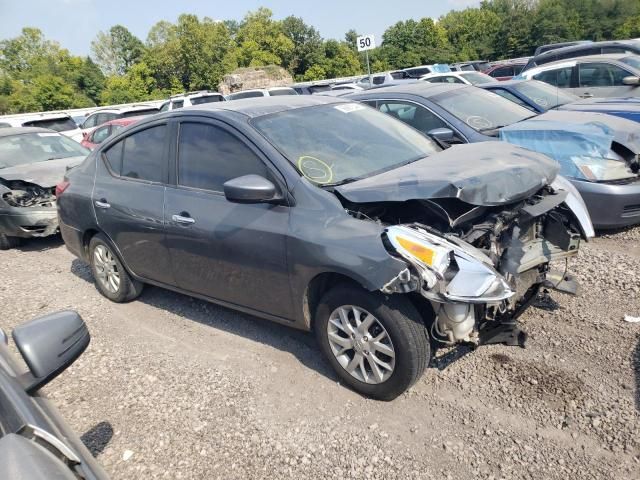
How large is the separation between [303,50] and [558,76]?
4127 cm

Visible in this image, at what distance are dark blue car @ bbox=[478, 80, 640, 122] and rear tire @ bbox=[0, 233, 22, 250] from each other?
7056 mm

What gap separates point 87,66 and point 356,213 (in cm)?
5557

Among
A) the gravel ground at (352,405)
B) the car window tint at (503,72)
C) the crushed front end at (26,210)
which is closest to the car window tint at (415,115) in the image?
the gravel ground at (352,405)

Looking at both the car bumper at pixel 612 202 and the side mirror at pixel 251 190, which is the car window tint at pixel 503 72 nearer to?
the car bumper at pixel 612 202

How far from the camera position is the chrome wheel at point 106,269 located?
193 inches

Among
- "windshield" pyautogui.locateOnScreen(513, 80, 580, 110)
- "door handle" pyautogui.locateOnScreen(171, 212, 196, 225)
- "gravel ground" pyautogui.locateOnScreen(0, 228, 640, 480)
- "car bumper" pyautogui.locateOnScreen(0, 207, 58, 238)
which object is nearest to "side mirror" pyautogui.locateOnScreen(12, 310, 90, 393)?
"gravel ground" pyautogui.locateOnScreen(0, 228, 640, 480)

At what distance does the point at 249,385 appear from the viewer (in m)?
3.46

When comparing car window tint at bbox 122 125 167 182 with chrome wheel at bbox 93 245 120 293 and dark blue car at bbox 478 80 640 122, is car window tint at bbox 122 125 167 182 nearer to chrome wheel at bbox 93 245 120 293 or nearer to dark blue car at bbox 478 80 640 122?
chrome wheel at bbox 93 245 120 293

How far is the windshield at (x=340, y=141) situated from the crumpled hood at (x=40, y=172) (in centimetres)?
479

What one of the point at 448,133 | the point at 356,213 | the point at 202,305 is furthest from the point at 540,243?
the point at 202,305

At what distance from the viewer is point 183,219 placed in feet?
12.6

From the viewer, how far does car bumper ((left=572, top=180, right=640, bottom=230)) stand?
4941 mm

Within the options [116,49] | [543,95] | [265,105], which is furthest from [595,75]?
[116,49]

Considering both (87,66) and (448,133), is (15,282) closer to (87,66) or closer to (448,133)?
(448,133)
